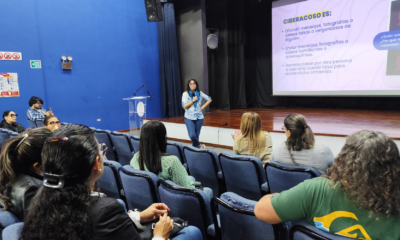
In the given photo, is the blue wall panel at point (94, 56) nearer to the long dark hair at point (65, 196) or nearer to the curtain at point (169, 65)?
the curtain at point (169, 65)

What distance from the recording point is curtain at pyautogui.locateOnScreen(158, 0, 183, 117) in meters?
7.96

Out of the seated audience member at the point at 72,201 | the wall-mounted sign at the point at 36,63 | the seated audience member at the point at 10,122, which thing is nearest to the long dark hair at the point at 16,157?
the seated audience member at the point at 72,201

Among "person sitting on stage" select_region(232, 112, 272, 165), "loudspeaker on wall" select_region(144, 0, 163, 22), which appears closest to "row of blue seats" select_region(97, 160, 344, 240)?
"person sitting on stage" select_region(232, 112, 272, 165)

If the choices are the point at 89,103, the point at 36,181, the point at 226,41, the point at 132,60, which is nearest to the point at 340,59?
the point at 226,41

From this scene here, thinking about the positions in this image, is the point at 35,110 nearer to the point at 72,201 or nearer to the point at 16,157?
the point at 16,157

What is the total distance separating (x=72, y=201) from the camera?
85cm

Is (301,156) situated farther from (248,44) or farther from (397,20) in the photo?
(248,44)

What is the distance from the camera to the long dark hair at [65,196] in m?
0.82

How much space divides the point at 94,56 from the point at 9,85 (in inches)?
81.3

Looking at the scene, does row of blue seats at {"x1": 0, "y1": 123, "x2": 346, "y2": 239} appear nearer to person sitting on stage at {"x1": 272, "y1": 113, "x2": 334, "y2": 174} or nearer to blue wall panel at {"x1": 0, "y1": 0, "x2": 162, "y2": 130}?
person sitting on stage at {"x1": 272, "y1": 113, "x2": 334, "y2": 174}

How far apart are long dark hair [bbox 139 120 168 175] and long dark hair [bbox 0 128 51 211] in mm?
727

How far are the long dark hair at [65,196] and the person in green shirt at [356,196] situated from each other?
27.5 inches

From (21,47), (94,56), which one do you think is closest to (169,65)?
(94,56)

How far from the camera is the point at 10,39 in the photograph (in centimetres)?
571
